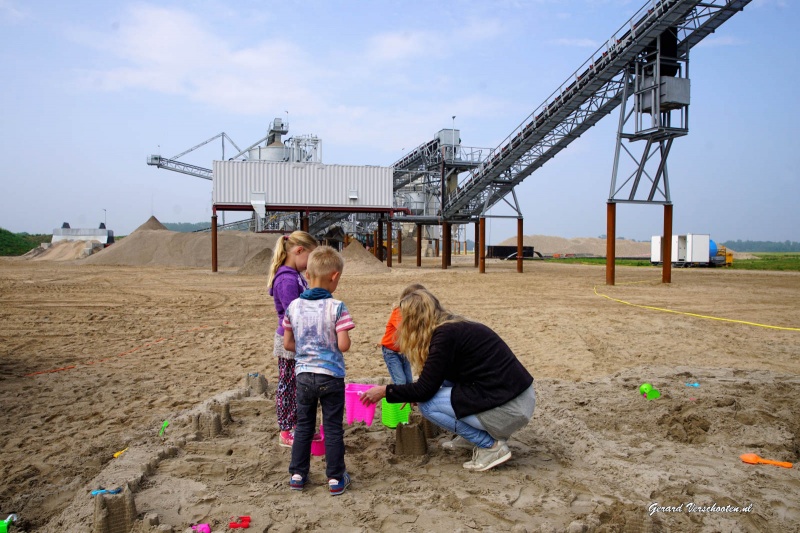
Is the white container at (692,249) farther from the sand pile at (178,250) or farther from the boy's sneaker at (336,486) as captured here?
the boy's sneaker at (336,486)

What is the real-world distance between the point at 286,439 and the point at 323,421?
3.27ft

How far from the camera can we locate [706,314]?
12.8m

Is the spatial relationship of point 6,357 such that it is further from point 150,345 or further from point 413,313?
point 413,313

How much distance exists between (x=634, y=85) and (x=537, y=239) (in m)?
82.0

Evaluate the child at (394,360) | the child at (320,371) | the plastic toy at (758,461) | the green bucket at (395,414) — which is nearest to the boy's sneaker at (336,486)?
the child at (320,371)

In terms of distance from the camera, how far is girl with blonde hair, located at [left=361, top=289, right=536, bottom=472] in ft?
14.0

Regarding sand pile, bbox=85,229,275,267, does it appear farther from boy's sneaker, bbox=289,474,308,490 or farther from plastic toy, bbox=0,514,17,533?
boy's sneaker, bbox=289,474,308,490

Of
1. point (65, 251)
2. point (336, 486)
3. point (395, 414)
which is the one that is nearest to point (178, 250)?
point (65, 251)

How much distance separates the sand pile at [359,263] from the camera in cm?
2969

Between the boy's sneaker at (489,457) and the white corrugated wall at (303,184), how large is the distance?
93.7 feet

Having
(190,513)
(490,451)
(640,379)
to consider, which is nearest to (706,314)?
(640,379)

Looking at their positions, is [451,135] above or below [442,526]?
above

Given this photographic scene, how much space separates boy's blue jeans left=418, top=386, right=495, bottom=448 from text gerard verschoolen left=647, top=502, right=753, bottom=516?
1.19 m

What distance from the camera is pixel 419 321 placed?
4387mm
